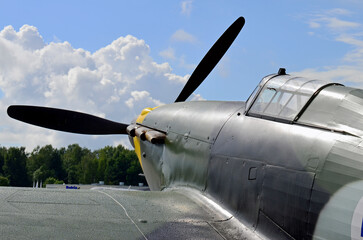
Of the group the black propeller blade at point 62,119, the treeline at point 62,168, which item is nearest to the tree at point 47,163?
the treeline at point 62,168

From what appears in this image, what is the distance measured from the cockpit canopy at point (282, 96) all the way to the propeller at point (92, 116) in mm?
5674

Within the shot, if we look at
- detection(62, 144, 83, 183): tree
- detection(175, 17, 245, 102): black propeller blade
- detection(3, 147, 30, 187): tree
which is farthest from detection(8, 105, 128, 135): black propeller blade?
detection(62, 144, 83, 183): tree

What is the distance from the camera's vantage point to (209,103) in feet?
23.8

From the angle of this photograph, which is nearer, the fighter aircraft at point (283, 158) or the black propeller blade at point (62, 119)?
the fighter aircraft at point (283, 158)

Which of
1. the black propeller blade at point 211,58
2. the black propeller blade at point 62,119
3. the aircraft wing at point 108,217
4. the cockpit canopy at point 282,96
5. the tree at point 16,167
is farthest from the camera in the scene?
the tree at point 16,167

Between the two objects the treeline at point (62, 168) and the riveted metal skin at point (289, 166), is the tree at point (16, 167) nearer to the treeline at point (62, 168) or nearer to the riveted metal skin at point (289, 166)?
the treeline at point (62, 168)

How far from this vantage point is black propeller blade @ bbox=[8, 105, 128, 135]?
1084cm

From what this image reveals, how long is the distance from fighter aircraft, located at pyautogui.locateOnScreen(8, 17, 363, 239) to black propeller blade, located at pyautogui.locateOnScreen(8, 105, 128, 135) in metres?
4.27

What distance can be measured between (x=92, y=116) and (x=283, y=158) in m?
7.34

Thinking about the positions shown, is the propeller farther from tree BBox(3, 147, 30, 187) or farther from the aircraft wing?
tree BBox(3, 147, 30, 187)

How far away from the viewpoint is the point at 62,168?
351ft

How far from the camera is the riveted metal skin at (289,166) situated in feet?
12.8

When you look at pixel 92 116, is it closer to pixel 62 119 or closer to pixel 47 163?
pixel 62 119

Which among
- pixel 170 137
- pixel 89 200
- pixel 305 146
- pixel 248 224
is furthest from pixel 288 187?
pixel 170 137
